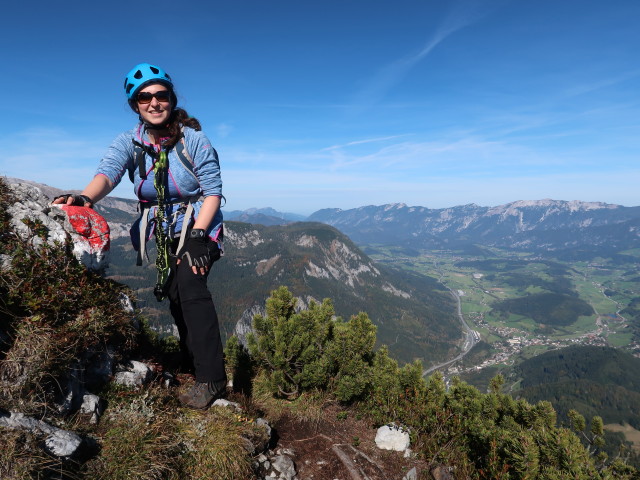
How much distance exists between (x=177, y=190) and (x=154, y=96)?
1.44 m

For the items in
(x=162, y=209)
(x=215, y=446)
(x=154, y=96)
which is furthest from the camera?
(x=162, y=209)

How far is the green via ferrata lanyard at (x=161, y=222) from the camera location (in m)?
4.89

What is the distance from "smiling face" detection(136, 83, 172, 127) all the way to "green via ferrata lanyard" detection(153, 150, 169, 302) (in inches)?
20.2

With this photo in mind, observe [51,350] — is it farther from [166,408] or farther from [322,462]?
[322,462]

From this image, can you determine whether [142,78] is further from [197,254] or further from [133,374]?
[133,374]

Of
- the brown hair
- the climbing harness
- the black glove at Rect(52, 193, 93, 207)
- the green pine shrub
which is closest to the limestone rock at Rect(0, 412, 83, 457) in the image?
the climbing harness

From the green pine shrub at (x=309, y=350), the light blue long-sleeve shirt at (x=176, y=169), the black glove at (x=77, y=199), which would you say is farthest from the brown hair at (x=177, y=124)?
the green pine shrub at (x=309, y=350)

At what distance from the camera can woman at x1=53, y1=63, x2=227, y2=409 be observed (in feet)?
15.8

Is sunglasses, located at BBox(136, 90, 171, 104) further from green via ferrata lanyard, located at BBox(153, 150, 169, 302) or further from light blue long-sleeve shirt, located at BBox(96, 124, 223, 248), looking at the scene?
green via ferrata lanyard, located at BBox(153, 150, 169, 302)

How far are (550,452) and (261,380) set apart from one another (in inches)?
229

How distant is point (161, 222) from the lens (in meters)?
5.08

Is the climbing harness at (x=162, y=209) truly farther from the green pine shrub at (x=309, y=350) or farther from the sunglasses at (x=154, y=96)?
the green pine shrub at (x=309, y=350)

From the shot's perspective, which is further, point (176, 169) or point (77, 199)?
point (176, 169)

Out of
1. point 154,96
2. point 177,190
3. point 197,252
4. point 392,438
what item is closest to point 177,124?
point 154,96
